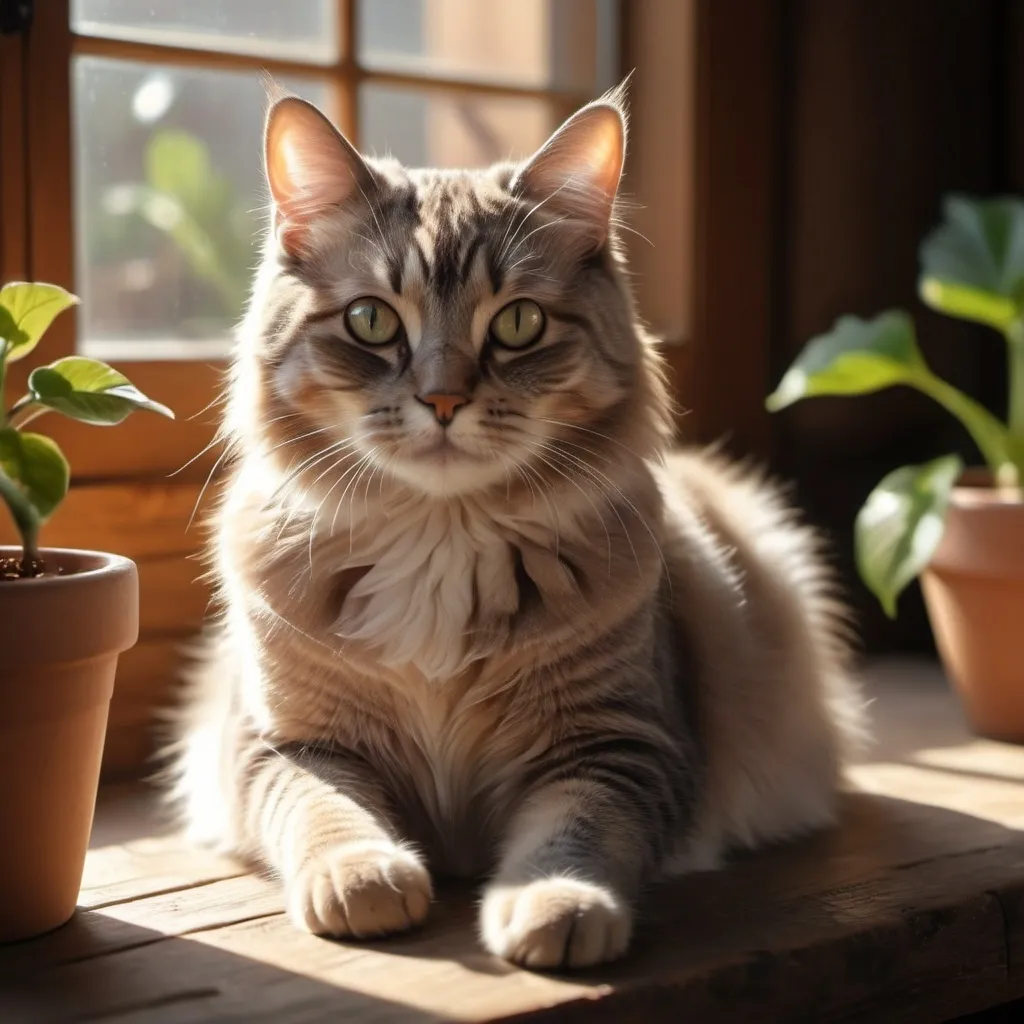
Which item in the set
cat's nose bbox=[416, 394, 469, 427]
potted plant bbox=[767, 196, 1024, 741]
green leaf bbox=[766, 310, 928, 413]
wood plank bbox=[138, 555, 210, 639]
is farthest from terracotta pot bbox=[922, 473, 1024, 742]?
wood plank bbox=[138, 555, 210, 639]

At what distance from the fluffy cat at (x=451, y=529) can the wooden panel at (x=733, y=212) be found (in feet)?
2.86

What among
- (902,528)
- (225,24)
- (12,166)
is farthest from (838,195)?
(12,166)

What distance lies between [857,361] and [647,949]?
109 centimetres

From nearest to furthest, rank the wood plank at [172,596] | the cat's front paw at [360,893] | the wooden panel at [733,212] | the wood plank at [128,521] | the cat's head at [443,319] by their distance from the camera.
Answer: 1. the cat's front paw at [360,893]
2. the cat's head at [443,319]
3. the wood plank at [128,521]
4. the wood plank at [172,596]
5. the wooden panel at [733,212]

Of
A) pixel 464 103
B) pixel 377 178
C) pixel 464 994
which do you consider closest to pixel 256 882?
pixel 464 994

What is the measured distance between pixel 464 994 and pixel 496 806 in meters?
0.35

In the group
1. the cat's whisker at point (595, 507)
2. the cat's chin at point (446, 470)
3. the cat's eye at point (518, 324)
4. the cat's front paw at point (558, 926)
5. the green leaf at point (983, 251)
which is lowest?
the cat's front paw at point (558, 926)

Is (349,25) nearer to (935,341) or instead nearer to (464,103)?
(464,103)

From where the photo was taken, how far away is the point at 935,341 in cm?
278

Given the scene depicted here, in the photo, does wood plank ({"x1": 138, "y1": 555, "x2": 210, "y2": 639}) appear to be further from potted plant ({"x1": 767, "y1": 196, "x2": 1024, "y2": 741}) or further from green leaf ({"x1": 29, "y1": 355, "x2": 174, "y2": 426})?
potted plant ({"x1": 767, "y1": 196, "x2": 1024, "y2": 741})

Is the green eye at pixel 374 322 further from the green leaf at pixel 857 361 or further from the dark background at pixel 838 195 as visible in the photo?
the dark background at pixel 838 195

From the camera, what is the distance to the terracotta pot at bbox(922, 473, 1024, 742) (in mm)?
2094

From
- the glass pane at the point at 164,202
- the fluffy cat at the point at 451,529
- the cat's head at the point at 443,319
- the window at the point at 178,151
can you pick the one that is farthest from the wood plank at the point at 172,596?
the cat's head at the point at 443,319

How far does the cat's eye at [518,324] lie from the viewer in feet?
5.08
